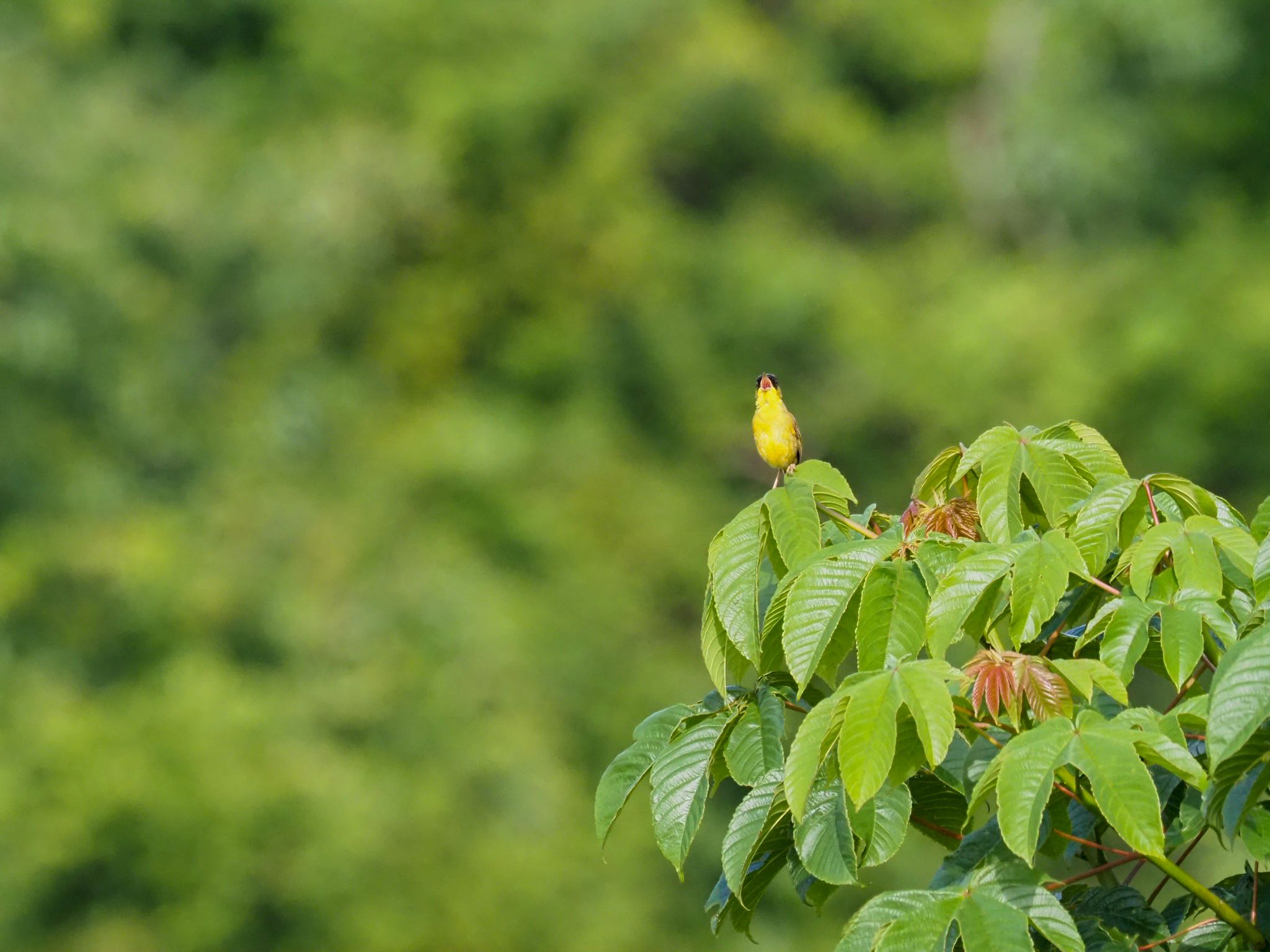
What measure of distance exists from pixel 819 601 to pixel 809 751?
0.87ft

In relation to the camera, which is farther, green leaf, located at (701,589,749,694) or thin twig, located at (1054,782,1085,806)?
green leaf, located at (701,589,749,694)

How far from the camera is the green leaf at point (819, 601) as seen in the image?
7.13 ft

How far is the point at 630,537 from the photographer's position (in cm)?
2073

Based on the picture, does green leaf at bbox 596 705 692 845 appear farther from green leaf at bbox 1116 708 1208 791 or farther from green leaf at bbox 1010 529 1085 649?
green leaf at bbox 1116 708 1208 791

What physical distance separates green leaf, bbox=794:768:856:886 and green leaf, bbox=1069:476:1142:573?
16.7 inches

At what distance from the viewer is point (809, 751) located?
1.99 meters

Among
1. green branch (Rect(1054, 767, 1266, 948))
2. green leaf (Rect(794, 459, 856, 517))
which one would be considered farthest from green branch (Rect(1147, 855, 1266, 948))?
green leaf (Rect(794, 459, 856, 517))

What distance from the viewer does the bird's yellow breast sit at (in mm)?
5082

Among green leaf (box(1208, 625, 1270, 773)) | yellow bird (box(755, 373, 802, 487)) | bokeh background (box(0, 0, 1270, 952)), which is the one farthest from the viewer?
bokeh background (box(0, 0, 1270, 952))

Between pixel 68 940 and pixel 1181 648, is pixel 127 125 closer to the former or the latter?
pixel 68 940

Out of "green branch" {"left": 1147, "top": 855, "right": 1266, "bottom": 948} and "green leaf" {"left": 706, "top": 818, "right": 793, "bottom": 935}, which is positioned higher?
"green branch" {"left": 1147, "top": 855, "right": 1266, "bottom": 948}

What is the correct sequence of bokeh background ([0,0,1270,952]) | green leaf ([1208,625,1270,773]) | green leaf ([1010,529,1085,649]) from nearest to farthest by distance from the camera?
green leaf ([1208,625,1270,773]), green leaf ([1010,529,1085,649]), bokeh background ([0,0,1270,952])

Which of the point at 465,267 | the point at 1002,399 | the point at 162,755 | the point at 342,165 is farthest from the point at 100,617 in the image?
the point at 1002,399

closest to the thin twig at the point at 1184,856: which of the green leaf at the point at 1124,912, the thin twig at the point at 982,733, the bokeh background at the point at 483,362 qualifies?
the green leaf at the point at 1124,912
